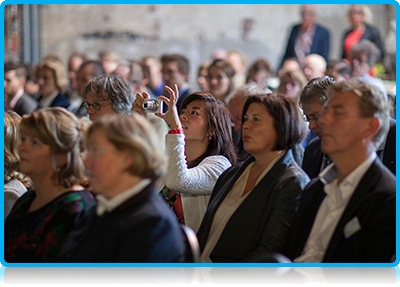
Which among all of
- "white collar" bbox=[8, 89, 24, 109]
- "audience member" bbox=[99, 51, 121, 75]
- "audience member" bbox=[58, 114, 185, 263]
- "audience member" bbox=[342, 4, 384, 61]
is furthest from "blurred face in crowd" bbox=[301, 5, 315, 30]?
"audience member" bbox=[58, 114, 185, 263]

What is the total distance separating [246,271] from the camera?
1.85 m

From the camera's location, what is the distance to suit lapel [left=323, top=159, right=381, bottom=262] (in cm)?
162

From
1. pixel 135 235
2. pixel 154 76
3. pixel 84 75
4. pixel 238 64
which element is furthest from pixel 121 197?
pixel 238 64

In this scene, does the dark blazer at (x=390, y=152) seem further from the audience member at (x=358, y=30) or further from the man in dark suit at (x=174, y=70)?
the audience member at (x=358, y=30)

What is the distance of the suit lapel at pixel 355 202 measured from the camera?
162cm

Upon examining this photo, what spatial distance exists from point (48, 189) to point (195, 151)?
0.93m

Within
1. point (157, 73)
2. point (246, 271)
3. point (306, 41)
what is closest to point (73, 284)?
point (246, 271)

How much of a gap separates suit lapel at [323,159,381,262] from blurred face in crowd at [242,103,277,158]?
50 cm

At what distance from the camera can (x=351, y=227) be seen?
1603 mm

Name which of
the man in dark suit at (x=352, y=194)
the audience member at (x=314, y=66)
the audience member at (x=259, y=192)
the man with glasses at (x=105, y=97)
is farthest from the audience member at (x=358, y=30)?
the man in dark suit at (x=352, y=194)

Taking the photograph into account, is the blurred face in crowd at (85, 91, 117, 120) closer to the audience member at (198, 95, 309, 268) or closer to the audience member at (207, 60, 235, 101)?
the audience member at (198, 95, 309, 268)

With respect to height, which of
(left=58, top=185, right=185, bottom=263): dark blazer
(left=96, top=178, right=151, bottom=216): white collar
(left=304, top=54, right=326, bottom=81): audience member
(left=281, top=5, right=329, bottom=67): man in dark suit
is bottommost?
(left=58, top=185, right=185, bottom=263): dark blazer

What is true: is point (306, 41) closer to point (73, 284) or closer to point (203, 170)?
point (203, 170)

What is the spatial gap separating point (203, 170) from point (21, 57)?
24.8 ft
